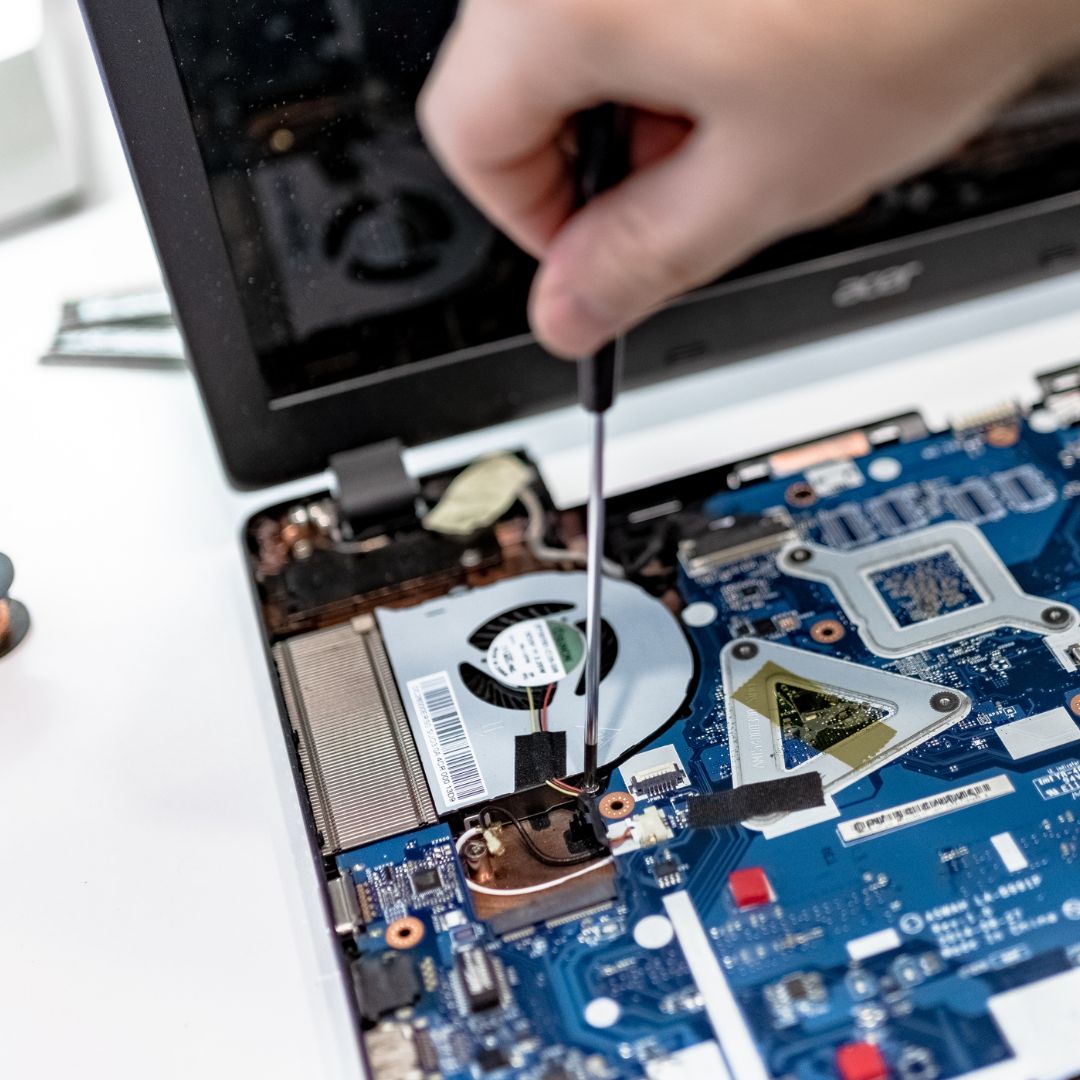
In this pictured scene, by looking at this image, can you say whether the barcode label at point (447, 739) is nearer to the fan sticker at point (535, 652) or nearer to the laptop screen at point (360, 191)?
the fan sticker at point (535, 652)

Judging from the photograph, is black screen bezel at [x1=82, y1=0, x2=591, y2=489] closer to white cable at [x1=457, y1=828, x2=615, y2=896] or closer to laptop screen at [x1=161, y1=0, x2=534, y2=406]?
laptop screen at [x1=161, y1=0, x2=534, y2=406]

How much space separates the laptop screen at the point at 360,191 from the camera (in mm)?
895

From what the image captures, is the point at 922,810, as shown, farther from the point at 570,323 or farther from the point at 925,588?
the point at 570,323

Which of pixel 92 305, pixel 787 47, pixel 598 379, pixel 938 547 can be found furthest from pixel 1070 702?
pixel 92 305

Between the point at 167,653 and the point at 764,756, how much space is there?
1.69 ft

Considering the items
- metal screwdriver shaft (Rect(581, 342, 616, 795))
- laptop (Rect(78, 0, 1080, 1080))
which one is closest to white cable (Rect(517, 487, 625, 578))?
laptop (Rect(78, 0, 1080, 1080))

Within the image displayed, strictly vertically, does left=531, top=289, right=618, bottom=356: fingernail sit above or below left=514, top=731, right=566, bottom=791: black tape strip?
above

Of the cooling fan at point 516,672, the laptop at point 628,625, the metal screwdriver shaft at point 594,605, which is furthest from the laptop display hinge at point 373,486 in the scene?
the metal screwdriver shaft at point 594,605

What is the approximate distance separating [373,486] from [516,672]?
0.23 meters

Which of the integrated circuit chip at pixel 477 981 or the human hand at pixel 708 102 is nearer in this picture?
the human hand at pixel 708 102

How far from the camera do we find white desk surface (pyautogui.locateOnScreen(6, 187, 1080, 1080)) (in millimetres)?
856

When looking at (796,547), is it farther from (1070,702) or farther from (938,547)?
(1070,702)

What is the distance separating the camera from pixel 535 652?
99 cm

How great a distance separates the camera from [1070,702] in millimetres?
907
